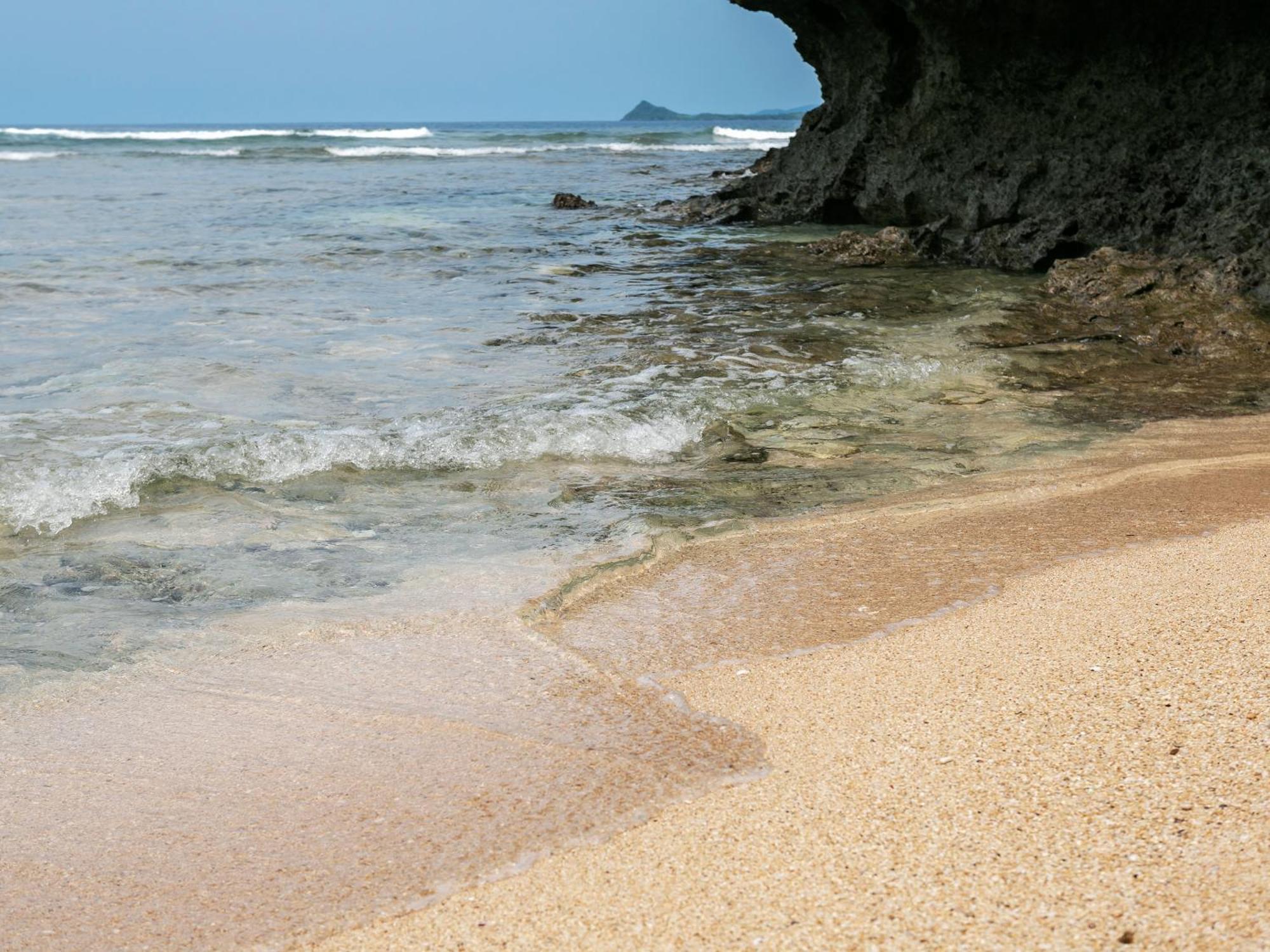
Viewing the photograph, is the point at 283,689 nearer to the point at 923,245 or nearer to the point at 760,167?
the point at 923,245

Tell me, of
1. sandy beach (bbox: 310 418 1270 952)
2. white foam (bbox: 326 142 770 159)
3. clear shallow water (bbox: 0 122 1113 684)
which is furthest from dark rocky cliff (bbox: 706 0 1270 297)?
white foam (bbox: 326 142 770 159)

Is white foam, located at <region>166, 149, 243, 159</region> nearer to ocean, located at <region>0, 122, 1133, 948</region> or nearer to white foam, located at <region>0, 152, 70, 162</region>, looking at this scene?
white foam, located at <region>0, 152, 70, 162</region>

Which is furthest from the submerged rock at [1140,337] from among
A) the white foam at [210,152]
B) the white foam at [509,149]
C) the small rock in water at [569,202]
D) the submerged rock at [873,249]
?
the white foam at [210,152]

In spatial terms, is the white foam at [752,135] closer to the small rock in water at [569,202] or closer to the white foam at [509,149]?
the white foam at [509,149]

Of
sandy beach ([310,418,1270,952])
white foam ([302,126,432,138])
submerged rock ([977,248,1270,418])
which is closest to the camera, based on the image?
sandy beach ([310,418,1270,952])

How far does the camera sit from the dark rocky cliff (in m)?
8.38

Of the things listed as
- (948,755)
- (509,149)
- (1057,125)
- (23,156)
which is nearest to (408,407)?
(948,755)

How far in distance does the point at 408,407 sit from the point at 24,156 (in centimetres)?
3447

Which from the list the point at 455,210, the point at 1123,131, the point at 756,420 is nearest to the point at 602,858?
the point at 756,420

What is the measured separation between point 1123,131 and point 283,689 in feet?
29.3

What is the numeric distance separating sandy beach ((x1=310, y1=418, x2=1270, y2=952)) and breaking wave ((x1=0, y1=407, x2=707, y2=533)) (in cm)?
141

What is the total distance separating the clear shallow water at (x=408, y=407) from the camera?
12.4ft

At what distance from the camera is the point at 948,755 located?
88.7 inches

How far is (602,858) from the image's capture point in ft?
6.70
